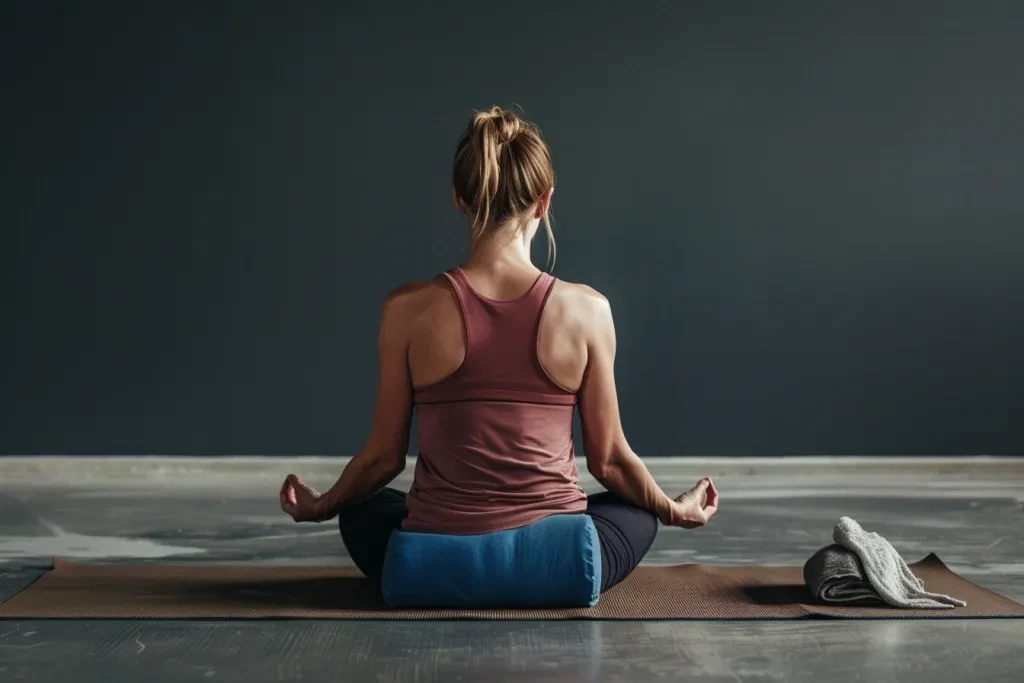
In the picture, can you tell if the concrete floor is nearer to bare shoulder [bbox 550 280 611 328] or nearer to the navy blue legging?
the navy blue legging

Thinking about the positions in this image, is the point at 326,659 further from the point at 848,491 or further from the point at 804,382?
the point at 804,382

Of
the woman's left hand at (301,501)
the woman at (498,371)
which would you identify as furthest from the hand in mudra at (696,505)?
the woman's left hand at (301,501)

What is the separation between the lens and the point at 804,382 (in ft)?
14.8

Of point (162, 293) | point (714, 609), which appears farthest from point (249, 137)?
point (714, 609)

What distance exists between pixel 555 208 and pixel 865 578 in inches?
94.0

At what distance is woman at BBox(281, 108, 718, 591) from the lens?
2.25m

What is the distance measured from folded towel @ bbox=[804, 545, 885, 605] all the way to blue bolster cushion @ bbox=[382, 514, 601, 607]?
1.45ft

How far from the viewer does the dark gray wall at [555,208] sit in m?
4.45

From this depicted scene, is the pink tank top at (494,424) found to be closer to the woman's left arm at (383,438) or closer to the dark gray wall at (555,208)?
the woman's left arm at (383,438)

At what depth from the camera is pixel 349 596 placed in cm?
241

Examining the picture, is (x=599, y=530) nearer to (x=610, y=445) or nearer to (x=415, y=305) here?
(x=610, y=445)

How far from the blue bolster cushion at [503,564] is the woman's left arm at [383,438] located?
18 centimetres

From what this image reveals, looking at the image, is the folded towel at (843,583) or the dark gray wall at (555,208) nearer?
the folded towel at (843,583)

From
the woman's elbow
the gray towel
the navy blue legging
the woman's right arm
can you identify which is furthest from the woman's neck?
the gray towel
